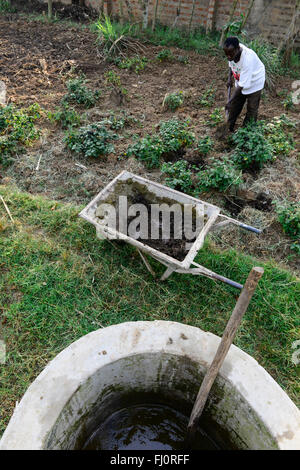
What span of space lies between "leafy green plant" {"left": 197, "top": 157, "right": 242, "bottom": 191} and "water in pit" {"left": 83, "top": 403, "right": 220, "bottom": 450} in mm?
2565

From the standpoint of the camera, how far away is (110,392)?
2.24 m

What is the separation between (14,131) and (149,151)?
202cm

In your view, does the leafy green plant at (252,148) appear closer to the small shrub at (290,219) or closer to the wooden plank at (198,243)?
the small shrub at (290,219)

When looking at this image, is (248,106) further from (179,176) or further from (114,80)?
(114,80)

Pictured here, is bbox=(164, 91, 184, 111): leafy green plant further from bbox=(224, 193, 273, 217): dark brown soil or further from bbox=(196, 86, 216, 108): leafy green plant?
bbox=(224, 193, 273, 217): dark brown soil

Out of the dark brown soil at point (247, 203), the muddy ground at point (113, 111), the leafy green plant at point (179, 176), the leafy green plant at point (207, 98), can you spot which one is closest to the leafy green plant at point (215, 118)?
the muddy ground at point (113, 111)

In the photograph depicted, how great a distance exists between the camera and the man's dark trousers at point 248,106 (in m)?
4.63

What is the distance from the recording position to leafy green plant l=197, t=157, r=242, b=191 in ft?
13.2

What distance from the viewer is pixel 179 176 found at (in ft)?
13.5

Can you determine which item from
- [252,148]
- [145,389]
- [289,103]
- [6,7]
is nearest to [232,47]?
[252,148]

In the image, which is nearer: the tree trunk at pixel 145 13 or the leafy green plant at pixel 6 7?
the tree trunk at pixel 145 13

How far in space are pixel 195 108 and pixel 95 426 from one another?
4.89 m

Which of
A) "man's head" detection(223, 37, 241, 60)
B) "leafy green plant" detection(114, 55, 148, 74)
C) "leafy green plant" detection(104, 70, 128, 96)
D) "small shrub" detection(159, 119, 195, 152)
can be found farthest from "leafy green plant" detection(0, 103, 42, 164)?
"man's head" detection(223, 37, 241, 60)

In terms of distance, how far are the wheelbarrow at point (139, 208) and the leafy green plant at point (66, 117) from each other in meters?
1.88
